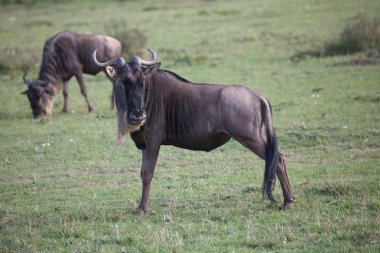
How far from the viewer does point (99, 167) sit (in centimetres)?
1105

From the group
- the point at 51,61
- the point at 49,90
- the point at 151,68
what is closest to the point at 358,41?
the point at 51,61

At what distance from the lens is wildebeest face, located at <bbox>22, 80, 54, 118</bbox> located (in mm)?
15703

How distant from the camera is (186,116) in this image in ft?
27.1

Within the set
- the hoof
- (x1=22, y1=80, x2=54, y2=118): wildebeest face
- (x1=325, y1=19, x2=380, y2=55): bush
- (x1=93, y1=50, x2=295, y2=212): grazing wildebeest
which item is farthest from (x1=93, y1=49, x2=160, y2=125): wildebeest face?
(x1=325, y1=19, x2=380, y2=55): bush

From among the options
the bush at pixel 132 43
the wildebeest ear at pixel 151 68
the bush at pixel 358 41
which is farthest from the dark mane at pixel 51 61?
the wildebeest ear at pixel 151 68

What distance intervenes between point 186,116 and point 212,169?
235 centimetres

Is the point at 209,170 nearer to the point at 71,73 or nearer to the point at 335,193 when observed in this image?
the point at 335,193

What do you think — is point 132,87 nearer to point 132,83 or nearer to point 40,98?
point 132,83

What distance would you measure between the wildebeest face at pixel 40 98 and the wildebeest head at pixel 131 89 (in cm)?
789

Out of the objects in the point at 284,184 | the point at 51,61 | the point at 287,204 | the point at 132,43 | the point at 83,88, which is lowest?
the point at 132,43

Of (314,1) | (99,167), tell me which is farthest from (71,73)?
(314,1)

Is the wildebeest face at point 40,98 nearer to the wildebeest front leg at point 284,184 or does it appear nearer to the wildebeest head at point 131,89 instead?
the wildebeest head at point 131,89

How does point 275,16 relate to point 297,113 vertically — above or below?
below

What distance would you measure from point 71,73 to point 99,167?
5.92 meters
